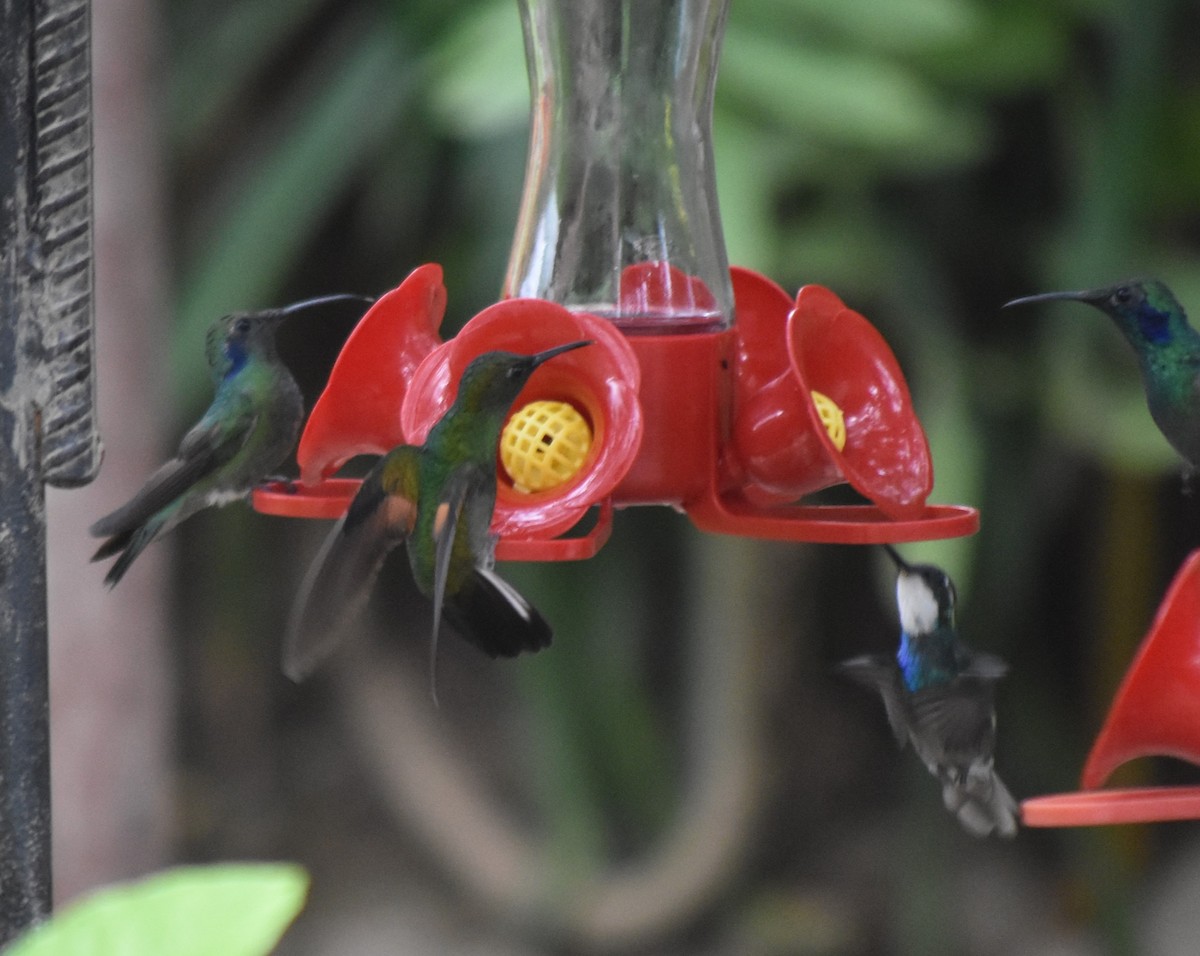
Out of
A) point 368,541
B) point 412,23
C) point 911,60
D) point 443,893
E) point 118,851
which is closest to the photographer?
point 368,541

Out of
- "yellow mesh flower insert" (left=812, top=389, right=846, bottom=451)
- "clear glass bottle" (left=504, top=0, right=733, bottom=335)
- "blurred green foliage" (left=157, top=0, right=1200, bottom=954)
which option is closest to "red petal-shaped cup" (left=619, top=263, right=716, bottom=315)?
"clear glass bottle" (left=504, top=0, right=733, bottom=335)

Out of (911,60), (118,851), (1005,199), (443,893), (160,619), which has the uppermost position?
(911,60)

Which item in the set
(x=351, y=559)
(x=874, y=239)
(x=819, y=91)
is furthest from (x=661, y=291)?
(x=874, y=239)

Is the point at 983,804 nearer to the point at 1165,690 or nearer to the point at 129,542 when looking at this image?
the point at 1165,690

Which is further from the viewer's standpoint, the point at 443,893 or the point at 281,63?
the point at 443,893

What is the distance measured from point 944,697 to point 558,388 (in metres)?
0.58

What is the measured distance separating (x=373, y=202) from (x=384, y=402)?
3.36 m

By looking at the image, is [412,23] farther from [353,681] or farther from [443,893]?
[443,893]

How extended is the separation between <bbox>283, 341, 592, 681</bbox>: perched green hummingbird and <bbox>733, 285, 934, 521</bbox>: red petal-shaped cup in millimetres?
274

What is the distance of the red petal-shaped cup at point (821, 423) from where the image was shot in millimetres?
1524

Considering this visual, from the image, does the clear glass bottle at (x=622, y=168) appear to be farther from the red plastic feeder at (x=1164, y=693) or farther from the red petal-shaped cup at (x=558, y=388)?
the red plastic feeder at (x=1164, y=693)

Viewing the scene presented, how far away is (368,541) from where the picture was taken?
1476mm

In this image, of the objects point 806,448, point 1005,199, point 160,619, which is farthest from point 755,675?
point 806,448

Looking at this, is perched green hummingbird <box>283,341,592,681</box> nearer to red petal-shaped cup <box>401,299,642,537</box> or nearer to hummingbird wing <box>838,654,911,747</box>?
red petal-shaped cup <box>401,299,642,537</box>
